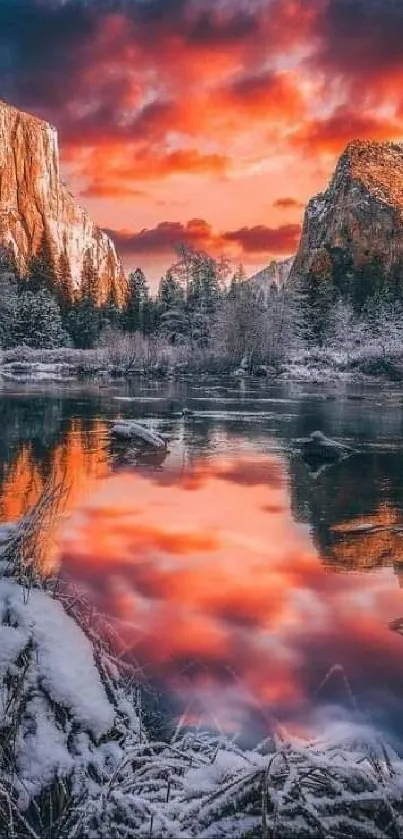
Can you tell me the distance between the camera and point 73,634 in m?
4.58

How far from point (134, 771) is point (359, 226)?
397 ft

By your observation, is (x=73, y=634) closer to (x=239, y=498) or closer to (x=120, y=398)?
(x=239, y=498)

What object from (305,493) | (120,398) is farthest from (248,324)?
(305,493)

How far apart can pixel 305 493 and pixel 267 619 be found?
589 cm

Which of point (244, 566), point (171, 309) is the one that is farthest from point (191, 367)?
point (244, 566)

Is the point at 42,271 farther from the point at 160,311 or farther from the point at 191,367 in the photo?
the point at 191,367

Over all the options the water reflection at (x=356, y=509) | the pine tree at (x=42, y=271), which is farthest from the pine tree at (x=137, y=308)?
the water reflection at (x=356, y=509)

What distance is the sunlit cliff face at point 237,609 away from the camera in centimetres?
499

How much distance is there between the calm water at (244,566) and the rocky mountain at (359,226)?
74.7 m

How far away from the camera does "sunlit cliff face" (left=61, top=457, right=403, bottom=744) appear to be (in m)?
4.99

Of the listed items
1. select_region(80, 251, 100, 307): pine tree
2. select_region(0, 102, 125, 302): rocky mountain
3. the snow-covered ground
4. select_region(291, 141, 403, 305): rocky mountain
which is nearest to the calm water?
the snow-covered ground

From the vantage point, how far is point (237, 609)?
6727mm

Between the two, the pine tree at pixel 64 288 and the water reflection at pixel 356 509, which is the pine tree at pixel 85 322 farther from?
the water reflection at pixel 356 509

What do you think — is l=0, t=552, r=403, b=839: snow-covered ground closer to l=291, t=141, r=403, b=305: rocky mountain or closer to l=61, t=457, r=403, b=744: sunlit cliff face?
l=61, t=457, r=403, b=744: sunlit cliff face
